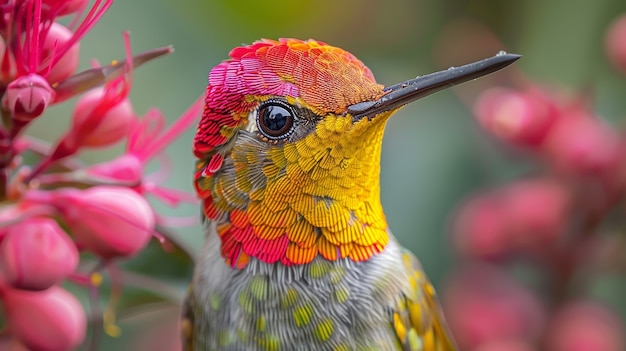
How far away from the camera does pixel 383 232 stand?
1650 mm

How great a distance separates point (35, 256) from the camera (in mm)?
1356

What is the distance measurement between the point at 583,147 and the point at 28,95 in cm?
126

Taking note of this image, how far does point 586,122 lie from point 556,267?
33 centimetres

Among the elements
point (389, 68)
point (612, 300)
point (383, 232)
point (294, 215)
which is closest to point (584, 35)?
point (389, 68)

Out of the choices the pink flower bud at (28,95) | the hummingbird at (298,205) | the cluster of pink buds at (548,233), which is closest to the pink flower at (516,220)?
the cluster of pink buds at (548,233)

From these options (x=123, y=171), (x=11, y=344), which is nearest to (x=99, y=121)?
(x=123, y=171)

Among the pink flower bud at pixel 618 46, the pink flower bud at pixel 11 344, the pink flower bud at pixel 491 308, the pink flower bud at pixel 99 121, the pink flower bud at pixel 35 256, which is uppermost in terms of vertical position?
the pink flower bud at pixel 618 46

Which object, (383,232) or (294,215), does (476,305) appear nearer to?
(383,232)

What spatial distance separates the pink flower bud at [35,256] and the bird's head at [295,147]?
0.27 m

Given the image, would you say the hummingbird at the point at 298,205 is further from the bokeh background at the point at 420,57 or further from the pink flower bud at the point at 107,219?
the bokeh background at the point at 420,57

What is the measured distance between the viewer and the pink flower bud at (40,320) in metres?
1.47

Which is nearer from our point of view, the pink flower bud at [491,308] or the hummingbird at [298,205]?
the hummingbird at [298,205]

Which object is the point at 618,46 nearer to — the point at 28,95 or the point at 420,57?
the point at 420,57

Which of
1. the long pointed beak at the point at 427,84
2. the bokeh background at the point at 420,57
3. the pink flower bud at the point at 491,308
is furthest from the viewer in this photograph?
the bokeh background at the point at 420,57
